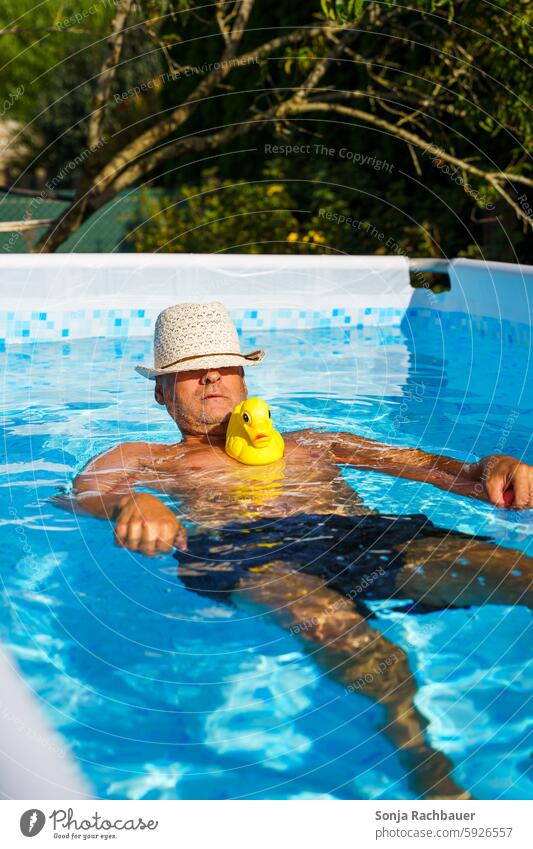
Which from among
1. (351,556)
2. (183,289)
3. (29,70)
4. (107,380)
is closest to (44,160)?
(29,70)

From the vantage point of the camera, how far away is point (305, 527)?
359 centimetres

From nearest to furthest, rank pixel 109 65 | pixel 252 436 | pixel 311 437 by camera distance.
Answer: pixel 252 436
pixel 311 437
pixel 109 65

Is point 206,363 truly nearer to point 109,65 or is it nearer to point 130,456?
point 130,456

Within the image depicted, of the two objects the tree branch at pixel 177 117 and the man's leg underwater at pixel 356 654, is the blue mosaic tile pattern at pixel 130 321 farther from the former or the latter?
the man's leg underwater at pixel 356 654

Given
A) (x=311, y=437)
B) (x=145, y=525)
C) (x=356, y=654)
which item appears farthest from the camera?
(x=311, y=437)

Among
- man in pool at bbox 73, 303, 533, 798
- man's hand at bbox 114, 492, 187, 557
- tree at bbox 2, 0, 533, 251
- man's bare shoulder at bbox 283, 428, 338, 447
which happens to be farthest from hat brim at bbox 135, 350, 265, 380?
tree at bbox 2, 0, 533, 251

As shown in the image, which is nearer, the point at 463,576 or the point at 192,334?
the point at 463,576

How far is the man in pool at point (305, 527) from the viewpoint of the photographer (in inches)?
109

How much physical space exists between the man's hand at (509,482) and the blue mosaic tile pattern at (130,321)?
5.69m

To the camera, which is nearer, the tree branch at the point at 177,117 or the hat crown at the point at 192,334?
the hat crown at the point at 192,334

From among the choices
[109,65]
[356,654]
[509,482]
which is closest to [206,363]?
[509,482]

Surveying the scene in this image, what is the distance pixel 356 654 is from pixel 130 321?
663cm

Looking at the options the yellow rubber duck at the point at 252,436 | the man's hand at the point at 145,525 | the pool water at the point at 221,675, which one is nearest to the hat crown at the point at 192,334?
the yellow rubber duck at the point at 252,436

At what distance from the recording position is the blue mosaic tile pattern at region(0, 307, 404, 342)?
857 cm
